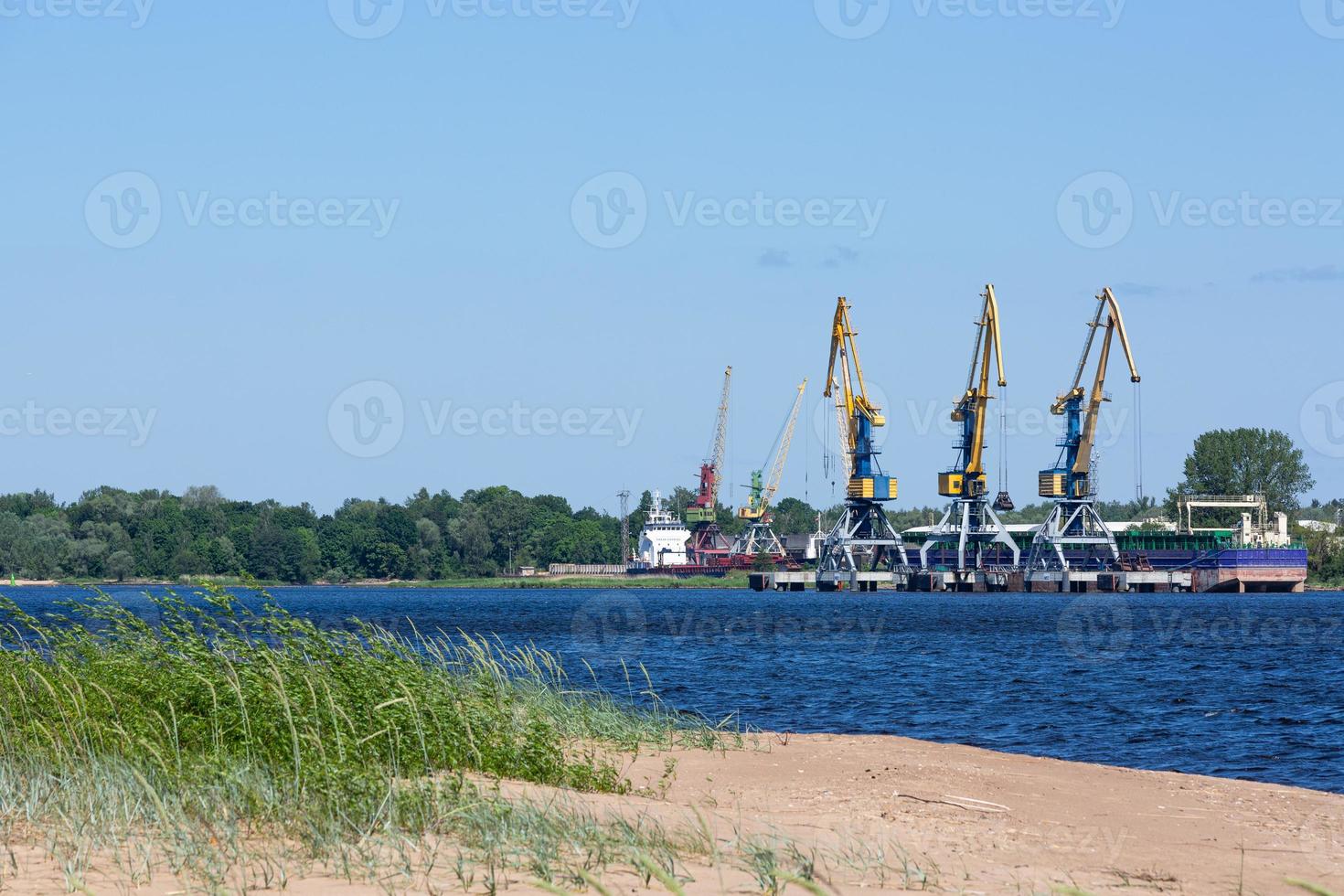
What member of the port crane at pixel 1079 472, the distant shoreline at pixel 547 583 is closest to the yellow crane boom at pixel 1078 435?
the port crane at pixel 1079 472

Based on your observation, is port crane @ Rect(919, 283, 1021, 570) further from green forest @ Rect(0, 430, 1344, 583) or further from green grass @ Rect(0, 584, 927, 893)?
green grass @ Rect(0, 584, 927, 893)

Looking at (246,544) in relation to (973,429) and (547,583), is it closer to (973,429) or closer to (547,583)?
(547,583)

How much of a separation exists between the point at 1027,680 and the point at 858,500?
87.8 m

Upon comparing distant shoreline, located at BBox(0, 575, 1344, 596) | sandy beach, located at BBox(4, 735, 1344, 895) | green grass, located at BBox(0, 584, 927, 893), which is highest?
green grass, located at BBox(0, 584, 927, 893)

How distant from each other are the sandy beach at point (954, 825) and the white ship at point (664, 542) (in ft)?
555

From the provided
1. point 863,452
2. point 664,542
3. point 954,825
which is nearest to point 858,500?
point 863,452

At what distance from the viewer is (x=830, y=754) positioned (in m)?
18.3

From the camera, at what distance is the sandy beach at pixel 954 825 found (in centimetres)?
957

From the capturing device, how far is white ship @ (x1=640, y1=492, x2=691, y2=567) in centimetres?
18825

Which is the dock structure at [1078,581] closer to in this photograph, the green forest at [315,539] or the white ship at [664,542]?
the green forest at [315,539]

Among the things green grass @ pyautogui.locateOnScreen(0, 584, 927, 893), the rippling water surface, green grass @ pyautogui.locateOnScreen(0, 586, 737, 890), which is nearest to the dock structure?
the rippling water surface

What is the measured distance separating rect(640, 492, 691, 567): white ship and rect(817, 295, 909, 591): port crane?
53.7 m

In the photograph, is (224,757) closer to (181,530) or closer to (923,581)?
(923,581)

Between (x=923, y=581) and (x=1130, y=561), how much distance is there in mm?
19125
